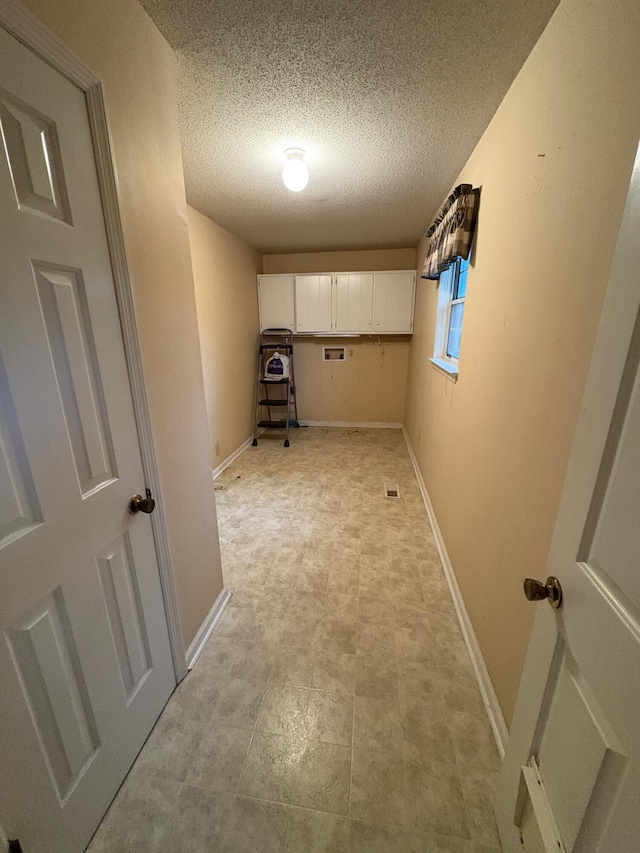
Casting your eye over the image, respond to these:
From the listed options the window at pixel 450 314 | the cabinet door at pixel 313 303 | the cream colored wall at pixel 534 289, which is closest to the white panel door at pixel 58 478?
the cream colored wall at pixel 534 289

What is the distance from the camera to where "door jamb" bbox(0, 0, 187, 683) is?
655 millimetres

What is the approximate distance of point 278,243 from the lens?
3885 mm

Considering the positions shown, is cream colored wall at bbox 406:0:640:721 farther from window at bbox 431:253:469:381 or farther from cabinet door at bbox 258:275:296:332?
cabinet door at bbox 258:275:296:332

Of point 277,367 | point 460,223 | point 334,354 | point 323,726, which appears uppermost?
point 460,223

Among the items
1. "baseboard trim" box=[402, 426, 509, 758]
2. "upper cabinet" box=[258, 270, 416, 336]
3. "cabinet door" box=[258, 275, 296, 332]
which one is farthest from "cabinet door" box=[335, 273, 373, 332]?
"baseboard trim" box=[402, 426, 509, 758]

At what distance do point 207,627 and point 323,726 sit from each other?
685mm

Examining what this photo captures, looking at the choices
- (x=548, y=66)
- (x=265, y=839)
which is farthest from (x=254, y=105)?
(x=265, y=839)

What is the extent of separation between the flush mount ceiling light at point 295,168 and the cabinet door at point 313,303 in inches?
86.3

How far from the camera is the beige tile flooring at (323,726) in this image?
943mm

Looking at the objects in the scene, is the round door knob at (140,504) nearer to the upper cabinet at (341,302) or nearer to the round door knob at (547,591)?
the round door knob at (547,591)

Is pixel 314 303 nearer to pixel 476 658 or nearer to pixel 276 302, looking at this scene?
pixel 276 302

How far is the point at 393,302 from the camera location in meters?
4.04

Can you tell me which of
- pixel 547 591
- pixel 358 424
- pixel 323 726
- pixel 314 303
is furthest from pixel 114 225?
pixel 358 424

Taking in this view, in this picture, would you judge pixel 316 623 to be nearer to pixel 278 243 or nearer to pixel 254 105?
pixel 254 105
